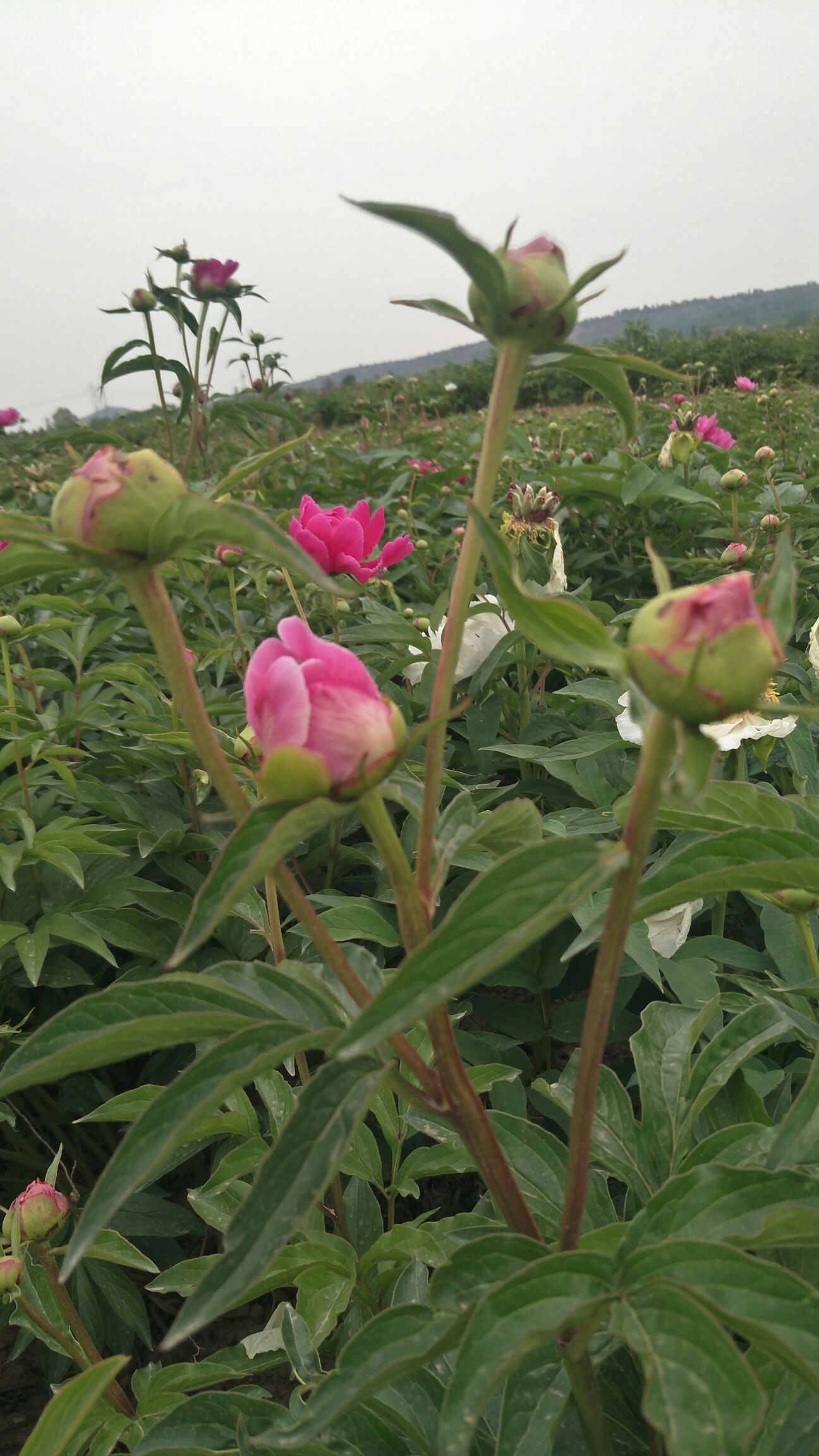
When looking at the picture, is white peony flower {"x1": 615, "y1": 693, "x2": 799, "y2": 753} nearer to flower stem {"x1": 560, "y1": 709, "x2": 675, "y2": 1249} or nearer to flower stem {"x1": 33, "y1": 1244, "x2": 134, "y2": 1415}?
flower stem {"x1": 560, "y1": 709, "x2": 675, "y2": 1249}

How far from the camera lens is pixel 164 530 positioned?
1.21ft

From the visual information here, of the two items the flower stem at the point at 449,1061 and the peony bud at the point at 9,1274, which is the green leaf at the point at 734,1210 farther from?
the peony bud at the point at 9,1274

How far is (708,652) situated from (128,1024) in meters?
0.26

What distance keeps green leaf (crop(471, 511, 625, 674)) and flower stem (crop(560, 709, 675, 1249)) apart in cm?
4

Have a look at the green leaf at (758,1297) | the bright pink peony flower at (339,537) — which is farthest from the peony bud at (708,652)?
the bright pink peony flower at (339,537)

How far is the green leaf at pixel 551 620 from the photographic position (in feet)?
1.19

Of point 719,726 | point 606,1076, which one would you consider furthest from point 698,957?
point 606,1076

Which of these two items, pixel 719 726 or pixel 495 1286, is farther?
pixel 719 726

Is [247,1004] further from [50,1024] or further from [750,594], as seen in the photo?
[750,594]

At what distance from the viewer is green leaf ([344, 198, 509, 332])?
350 mm

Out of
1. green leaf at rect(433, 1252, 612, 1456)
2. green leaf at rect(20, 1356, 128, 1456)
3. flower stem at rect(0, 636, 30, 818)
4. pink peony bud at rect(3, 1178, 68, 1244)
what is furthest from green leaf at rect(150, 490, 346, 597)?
flower stem at rect(0, 636, 30, 818)

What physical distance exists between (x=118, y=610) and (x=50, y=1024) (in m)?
1.46

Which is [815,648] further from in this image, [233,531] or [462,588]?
[233,531]

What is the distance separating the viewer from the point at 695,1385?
36 centimetres
